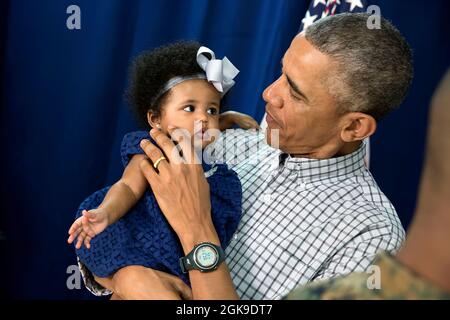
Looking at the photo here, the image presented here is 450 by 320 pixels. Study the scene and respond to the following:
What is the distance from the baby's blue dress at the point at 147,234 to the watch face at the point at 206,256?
0.11 m

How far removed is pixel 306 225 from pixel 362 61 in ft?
1.37

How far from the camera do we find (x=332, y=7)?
2158 millimetres

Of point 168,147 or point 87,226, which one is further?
point 168,147

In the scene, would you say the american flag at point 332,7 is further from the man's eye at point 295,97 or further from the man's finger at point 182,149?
the man's finger at point 182,149

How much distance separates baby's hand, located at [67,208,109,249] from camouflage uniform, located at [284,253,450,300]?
69 centimetres

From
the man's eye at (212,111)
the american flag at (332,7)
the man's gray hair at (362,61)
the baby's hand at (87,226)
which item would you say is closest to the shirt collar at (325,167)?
the man's gray hair at (362,61)

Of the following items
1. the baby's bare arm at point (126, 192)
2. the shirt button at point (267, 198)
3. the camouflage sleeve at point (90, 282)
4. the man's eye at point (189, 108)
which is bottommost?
the camouflage sleeve at point (90, 282)

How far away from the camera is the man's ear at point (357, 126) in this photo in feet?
5.09

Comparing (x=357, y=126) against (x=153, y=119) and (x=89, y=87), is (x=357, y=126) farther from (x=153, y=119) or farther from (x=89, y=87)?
(x=89, y=87)

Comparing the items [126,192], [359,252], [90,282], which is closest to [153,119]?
[126,192]

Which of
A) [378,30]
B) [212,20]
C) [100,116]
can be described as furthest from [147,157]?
[212,20]

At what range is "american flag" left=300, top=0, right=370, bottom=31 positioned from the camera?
2130mm

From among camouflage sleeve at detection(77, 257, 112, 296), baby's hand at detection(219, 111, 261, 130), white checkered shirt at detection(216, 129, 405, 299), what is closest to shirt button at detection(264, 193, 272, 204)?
white checkered shirt at detection(216, 129, 405, 299)

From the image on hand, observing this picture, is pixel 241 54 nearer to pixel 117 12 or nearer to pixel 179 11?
pixel 179 11
